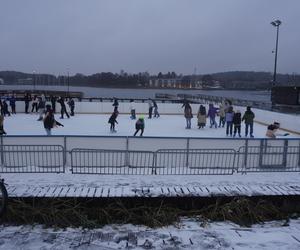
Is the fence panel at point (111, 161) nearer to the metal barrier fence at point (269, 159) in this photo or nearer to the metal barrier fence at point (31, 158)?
the metal barrier fence at point (31, 158)

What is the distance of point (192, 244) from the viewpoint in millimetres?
5367

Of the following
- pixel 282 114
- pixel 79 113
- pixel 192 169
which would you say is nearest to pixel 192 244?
pixel 192 169

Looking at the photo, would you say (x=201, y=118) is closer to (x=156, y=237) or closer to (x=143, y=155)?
(x=143, y=155)

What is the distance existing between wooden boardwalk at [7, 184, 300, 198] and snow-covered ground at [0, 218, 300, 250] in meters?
0.64

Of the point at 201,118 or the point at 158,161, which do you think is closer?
the point at 158,161

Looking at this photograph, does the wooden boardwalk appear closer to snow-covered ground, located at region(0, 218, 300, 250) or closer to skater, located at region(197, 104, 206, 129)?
snow-covered ground, located at region(0, 218, 300, 250)

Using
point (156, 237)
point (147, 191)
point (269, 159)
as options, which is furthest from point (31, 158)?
point (269, 159)

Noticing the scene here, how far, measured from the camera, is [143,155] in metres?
9.03

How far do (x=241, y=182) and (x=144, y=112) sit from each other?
22.0 metres

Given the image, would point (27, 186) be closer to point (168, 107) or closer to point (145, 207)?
point (145, 207)

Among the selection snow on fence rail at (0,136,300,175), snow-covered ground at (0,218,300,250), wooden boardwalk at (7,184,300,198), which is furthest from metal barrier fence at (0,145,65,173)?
snow-covered ground at (0,218,300,250)

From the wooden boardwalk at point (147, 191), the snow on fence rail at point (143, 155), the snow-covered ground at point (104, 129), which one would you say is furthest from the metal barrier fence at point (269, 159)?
the snow-covered ground at point (104, 129)

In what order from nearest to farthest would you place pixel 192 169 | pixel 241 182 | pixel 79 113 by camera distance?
pixel 241 182 → pixel 192 169 → pixel 79 113

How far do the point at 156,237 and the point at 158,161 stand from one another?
358 centimetres
